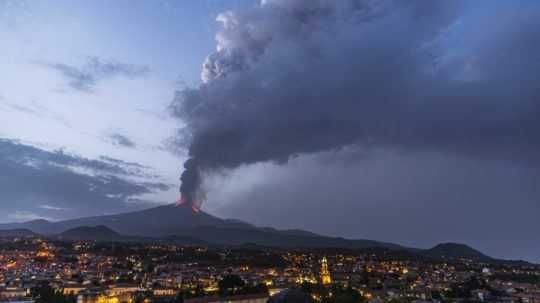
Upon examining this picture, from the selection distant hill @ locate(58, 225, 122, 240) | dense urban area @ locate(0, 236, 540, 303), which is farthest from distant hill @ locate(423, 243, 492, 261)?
distant hill @ locate(58, 225, 122, 240)

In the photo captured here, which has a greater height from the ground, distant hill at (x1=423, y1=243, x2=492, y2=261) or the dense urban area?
distant hill at (x1=423, y1=243, x2=492, y2=261)

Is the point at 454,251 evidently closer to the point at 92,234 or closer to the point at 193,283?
the point at 92,234

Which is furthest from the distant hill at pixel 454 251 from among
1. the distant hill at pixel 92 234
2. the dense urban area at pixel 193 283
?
the distant hill at pixel 92 234

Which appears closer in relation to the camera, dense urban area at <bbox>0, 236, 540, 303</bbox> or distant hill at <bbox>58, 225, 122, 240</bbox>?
dense urban area at <bbox>0, 236, 540, 303</bbox>

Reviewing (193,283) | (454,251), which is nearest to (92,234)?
(454,251)

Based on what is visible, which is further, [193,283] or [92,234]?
[92,234]

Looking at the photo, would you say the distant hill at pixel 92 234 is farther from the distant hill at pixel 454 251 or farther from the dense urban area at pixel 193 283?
the distant hill at pixel 454 251

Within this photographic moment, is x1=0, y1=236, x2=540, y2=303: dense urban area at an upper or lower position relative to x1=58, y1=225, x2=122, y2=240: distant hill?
lower

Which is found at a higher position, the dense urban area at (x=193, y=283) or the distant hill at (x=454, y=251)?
the distant hill at (x=454, y=251)

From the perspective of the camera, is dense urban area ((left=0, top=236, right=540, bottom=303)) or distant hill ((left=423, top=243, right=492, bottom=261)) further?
distant hill ((left=423, top=243, right=492, bottom=261))

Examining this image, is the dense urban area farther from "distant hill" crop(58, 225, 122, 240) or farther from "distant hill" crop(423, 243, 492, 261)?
"distant hill" crop(423, 243, 492, 261)

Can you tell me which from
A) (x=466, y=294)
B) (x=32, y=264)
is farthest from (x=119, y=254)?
(x=466, y=294)

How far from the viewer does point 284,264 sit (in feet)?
308

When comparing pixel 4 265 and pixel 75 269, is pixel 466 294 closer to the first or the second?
pixel 75 269
